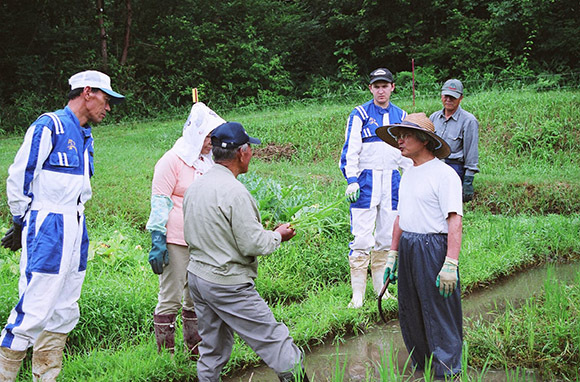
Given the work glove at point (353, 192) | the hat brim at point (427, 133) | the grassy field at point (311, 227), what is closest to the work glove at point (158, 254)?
the grassy field at point (311, 227)

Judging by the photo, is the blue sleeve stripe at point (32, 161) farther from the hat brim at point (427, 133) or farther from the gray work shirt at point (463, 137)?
the gray work shirt at point (463, 137)

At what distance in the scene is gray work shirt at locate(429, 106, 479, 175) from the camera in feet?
19.5

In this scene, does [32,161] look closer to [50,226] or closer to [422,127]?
[50,226]

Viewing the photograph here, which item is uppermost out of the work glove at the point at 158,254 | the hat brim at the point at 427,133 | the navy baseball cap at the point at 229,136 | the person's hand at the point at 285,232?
the navy baseball cap at the point at 229,136

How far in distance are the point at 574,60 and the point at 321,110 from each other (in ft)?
24.8

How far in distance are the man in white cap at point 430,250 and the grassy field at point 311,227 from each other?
0.55 metres

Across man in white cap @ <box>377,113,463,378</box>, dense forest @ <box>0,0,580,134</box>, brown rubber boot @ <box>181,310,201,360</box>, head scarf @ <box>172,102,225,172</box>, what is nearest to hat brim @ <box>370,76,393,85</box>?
man in white cap @ <box>377,113,463,378</box>

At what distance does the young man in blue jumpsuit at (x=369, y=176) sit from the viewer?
5.42 metres

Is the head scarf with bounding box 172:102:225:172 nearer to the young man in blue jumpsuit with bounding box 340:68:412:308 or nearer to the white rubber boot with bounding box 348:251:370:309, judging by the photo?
the young man in blue jumpsuit with bounding box 340:68:412:308

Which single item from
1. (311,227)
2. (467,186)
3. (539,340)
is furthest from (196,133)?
(467,186)

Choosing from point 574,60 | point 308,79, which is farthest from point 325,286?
point 308,79

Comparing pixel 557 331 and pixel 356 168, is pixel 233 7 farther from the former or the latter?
pixel 557 331

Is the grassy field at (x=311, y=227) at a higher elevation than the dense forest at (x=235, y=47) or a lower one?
lower

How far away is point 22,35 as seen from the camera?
746 inches
